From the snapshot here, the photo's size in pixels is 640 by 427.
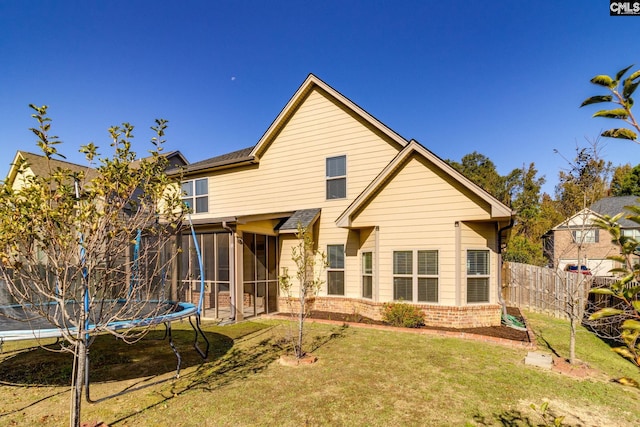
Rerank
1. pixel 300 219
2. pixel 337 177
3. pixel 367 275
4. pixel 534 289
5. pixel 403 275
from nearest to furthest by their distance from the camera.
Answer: pixel 403 275
pixel 367 275
pixel 300 219
pixel 337 177
pixel 534 289

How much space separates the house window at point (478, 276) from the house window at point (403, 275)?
5.78 feet

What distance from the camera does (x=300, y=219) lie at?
12.0 metres

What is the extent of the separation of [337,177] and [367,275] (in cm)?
406

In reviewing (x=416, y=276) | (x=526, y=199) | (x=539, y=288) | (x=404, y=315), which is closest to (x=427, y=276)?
(x=416, y=276)

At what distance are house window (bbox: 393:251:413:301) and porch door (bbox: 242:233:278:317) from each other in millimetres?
5134

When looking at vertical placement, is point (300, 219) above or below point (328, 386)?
above

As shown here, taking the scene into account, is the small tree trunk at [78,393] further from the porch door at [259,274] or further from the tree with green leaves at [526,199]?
the tree with green leaves at [526,199]

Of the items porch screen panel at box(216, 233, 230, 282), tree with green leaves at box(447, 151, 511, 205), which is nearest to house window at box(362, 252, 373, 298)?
porch screen panel at box(216, 233, 230, 282)

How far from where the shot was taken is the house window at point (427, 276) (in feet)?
32.3

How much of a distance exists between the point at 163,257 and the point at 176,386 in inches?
296

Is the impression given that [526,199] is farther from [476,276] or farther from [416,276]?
[416,276]

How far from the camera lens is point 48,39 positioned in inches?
425

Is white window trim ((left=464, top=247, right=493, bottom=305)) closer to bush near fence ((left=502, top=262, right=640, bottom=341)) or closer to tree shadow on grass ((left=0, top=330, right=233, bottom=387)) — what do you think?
bush near fence ((left=502, top=262, right=640, bottom=341))

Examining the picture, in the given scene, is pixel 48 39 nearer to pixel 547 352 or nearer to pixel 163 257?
pixel 163 257
